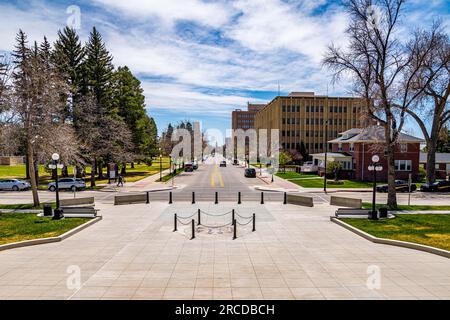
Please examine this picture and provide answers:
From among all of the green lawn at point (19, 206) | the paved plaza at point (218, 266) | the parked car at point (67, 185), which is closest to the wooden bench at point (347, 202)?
the paved plaza at point (218, 266)

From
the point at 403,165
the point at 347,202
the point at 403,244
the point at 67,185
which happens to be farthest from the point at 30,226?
the point at 403,165

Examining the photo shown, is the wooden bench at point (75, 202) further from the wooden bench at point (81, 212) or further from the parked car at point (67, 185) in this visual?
the parked car at point (67, 185)

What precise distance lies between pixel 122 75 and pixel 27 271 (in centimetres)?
4581

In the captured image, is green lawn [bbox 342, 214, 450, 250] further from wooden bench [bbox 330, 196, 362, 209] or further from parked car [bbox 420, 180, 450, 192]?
parked car [bbox 420, 180, 450, 192]

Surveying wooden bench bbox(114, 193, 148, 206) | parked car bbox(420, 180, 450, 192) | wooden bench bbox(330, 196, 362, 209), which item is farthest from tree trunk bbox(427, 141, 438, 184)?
wooden bench bbox(114, 193, 148, 206)

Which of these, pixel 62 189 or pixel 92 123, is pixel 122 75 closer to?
pixel 92 123

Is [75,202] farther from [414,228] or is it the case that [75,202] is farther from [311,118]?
[311,118]

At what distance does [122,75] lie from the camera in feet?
172

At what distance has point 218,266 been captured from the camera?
37.2 feet

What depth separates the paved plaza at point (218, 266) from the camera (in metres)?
9.24

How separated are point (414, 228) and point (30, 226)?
1942cm

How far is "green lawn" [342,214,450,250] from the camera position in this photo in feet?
48.2

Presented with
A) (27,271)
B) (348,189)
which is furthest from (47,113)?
(348,189)

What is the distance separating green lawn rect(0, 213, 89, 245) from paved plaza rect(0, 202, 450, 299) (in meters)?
1.10
